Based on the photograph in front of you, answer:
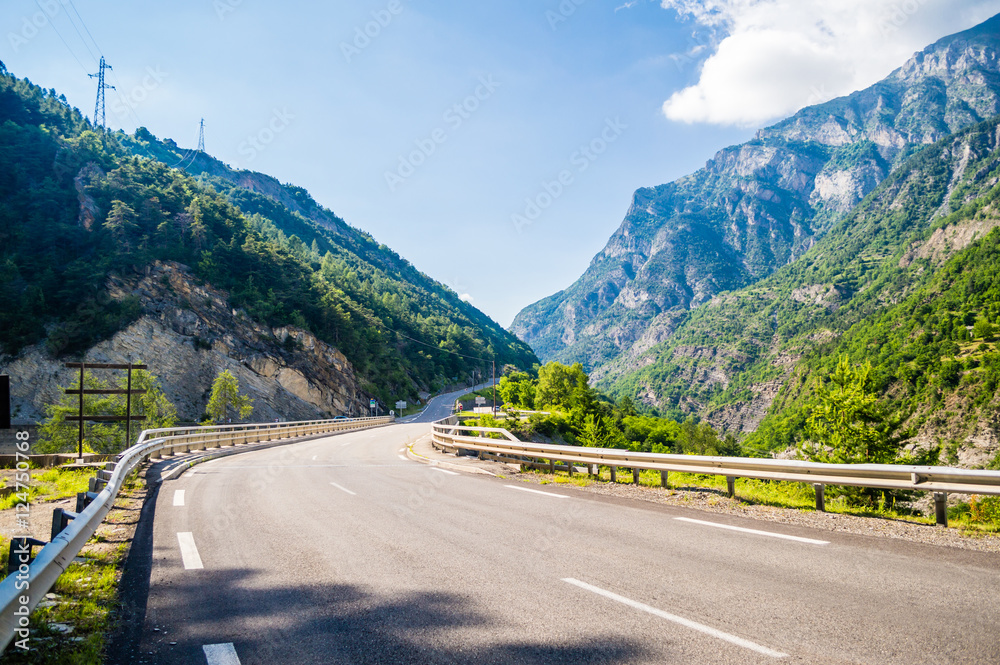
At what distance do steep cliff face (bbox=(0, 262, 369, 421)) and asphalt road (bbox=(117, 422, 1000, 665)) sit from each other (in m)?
55.5

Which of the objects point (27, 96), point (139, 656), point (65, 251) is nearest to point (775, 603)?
point (139, 656)

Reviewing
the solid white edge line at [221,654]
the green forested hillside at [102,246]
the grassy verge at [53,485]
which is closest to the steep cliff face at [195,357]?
the green forested hillside at [102,246]

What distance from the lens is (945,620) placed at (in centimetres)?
376

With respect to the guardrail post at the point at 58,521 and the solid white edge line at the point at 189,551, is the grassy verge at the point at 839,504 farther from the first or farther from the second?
the guardrail post at the point at 58,521

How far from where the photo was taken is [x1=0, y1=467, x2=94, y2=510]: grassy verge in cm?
886

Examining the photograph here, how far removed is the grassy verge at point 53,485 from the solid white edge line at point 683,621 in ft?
31.1

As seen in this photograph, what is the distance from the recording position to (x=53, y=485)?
1039 cm

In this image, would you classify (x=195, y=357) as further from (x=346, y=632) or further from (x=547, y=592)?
(x=547, y=592)

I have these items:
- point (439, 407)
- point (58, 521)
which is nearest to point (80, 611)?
point (58, 521)

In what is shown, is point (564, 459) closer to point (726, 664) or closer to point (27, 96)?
point (726, 664)

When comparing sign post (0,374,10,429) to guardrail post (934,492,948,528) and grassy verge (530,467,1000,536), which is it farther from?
guardrail post (934,492,948,528)

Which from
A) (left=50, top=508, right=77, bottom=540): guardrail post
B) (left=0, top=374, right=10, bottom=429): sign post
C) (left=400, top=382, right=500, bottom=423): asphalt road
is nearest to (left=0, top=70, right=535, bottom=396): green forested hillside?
(left=400, top=382, right=500, bottom=423): asphalt road

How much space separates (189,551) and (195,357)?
60005mm

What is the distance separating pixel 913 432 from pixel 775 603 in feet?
25.7
